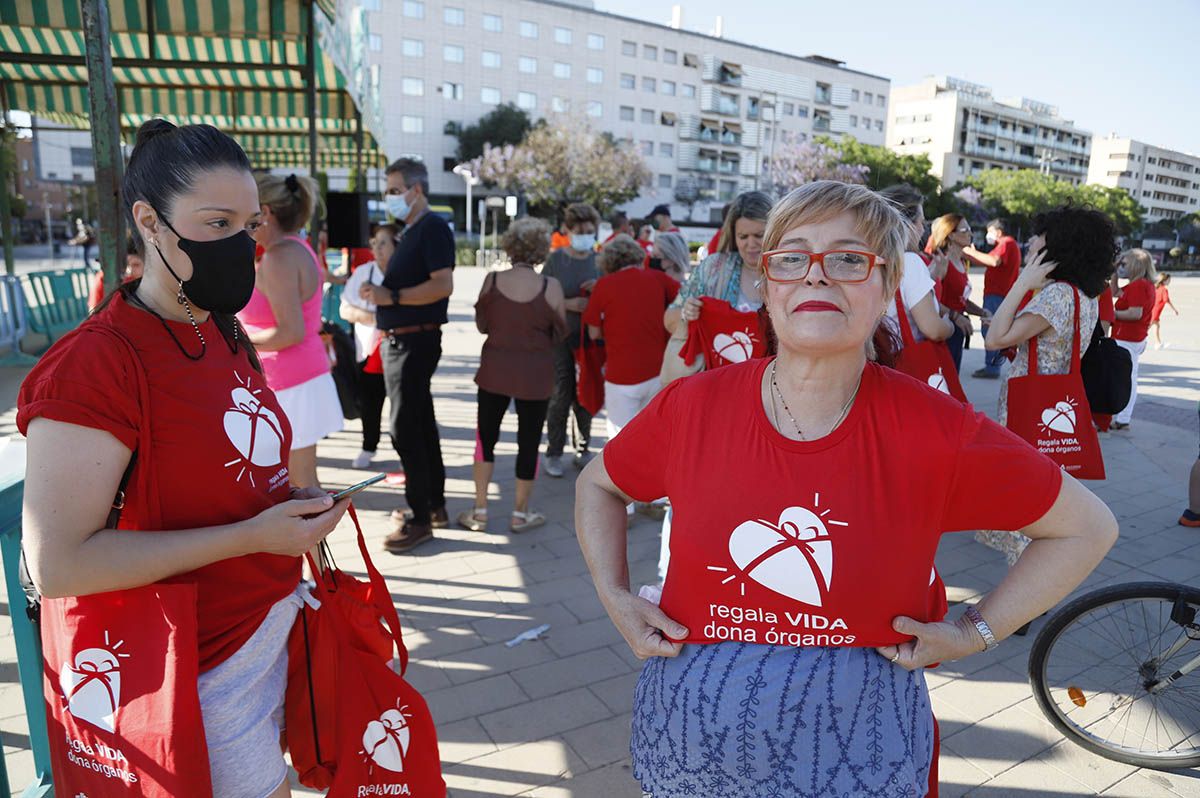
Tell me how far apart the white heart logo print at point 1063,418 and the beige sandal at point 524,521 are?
298cm

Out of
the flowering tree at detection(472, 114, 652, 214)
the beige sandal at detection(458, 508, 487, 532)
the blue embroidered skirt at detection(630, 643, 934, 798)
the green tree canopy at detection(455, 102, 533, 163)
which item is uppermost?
the green tree canopy at detection(455, 102, 533, 163)

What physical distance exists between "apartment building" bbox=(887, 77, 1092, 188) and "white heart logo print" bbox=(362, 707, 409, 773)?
88.5 meters

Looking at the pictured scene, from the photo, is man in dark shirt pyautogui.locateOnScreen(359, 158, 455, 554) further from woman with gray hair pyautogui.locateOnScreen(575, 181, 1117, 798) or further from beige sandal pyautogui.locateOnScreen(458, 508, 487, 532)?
woman with gray hair pyautogui.locateOnScreen(575, 181, 1117, 798)

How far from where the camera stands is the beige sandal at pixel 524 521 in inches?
194

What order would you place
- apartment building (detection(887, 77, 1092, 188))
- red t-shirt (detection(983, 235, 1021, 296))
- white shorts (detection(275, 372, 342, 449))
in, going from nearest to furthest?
white shorts (detection(275, 372, 342, 449)) < red t-shirt (detection(983, 235, 1021, 296)) < apartment building (detection(887, 77, 1092, 188))

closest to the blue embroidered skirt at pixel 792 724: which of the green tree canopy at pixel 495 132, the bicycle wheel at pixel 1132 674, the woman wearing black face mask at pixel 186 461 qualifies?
the woman wearing black face mask at pixel 186 461

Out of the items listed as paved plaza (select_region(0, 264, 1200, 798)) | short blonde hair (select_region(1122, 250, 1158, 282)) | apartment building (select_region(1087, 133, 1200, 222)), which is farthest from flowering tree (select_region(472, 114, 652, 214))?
paved plaza (select_region(0, 264, 1200, 798))

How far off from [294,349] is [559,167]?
46.3 meters

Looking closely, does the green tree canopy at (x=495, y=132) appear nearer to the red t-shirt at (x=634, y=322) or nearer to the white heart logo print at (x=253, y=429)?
the red t-shirt at (x=634, y=322)

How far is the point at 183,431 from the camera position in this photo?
1.47 metres

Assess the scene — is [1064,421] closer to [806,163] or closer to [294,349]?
[294,349]

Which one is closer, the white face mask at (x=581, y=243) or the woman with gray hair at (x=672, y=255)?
the woman with gray hair at (x=672, y=255)

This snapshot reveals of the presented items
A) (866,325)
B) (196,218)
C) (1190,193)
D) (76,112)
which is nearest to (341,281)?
(76,112)

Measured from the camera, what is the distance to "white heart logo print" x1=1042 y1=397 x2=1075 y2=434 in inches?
142
